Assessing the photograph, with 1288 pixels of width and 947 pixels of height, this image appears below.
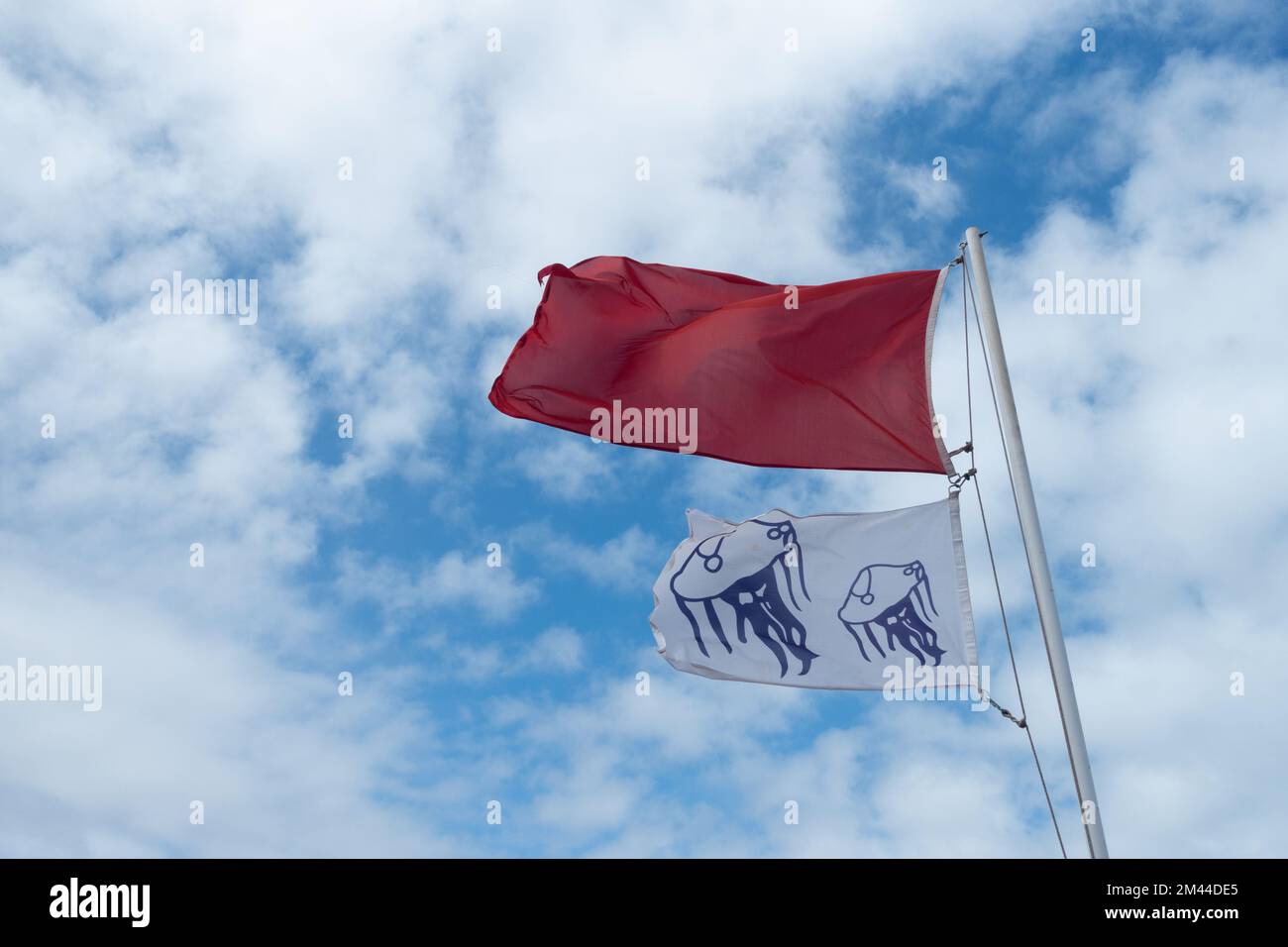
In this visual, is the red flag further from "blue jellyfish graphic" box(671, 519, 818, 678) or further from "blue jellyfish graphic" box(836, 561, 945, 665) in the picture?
"blue jellyfish graphic" box(836, 561, 945, 665)

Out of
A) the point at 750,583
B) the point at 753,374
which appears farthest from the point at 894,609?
the point at 753,374

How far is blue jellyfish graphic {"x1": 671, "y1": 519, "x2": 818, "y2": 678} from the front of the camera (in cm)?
1391

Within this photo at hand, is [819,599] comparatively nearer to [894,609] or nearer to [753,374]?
[894,609]

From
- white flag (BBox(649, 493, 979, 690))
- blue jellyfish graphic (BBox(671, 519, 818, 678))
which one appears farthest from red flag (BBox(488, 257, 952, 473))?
blue jellyfish graphic (BBox(671, 519, 818, 678))

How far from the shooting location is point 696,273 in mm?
16875

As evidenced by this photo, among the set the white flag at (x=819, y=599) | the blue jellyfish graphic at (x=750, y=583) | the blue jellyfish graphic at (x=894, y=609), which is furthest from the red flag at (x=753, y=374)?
the blue jellyfish graphic at (x=894, y=609)

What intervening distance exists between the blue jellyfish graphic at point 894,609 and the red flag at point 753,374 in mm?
1310

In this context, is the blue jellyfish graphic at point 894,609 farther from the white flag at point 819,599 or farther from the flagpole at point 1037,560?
the flagpole at point 1037,560

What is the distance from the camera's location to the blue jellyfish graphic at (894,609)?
43.0 feet

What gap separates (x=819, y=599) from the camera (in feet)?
45.7

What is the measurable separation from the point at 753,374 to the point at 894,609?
3461 millimetres

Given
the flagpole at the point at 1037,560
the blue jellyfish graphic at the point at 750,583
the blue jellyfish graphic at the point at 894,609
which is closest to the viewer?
the flagpole at the point at 1037,560
